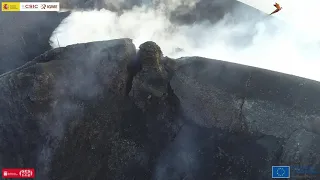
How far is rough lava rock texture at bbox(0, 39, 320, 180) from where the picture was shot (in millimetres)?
11141

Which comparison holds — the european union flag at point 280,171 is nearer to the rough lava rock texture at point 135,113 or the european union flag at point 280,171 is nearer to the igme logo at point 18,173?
the rough lava rock texture at point 135,113

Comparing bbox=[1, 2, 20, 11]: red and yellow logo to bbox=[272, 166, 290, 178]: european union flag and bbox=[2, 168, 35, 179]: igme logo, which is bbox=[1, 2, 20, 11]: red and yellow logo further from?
bbox=[272, 166, 290, 178]: european union flag

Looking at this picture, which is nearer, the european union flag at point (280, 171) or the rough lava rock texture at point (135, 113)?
the european union flag at point (280, 171)

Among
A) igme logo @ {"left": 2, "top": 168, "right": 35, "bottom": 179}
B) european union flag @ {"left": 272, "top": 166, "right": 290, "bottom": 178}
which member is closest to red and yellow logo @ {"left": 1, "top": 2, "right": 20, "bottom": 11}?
igme logo @ {"left": 2, "top": 168, "right": 35, "bottom": 179}

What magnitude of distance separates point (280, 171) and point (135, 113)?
15.4ft

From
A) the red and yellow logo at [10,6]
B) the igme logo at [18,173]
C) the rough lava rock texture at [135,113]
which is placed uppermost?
the red and yellow logo at [10,6]

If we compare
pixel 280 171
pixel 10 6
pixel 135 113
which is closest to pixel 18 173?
pixel 135 113

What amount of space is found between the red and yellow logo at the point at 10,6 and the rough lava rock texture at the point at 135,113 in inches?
385

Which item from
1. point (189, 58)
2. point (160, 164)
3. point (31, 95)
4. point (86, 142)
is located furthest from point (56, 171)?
point (189, 58)

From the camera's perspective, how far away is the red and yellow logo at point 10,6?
2019 cm

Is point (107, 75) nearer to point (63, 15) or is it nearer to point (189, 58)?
point (189, 58)

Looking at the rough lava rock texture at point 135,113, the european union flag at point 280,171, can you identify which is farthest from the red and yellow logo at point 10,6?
the european union flag at point 280,171

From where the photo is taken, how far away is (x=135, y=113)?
11.8m

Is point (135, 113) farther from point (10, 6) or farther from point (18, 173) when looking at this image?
point (10, 6)
